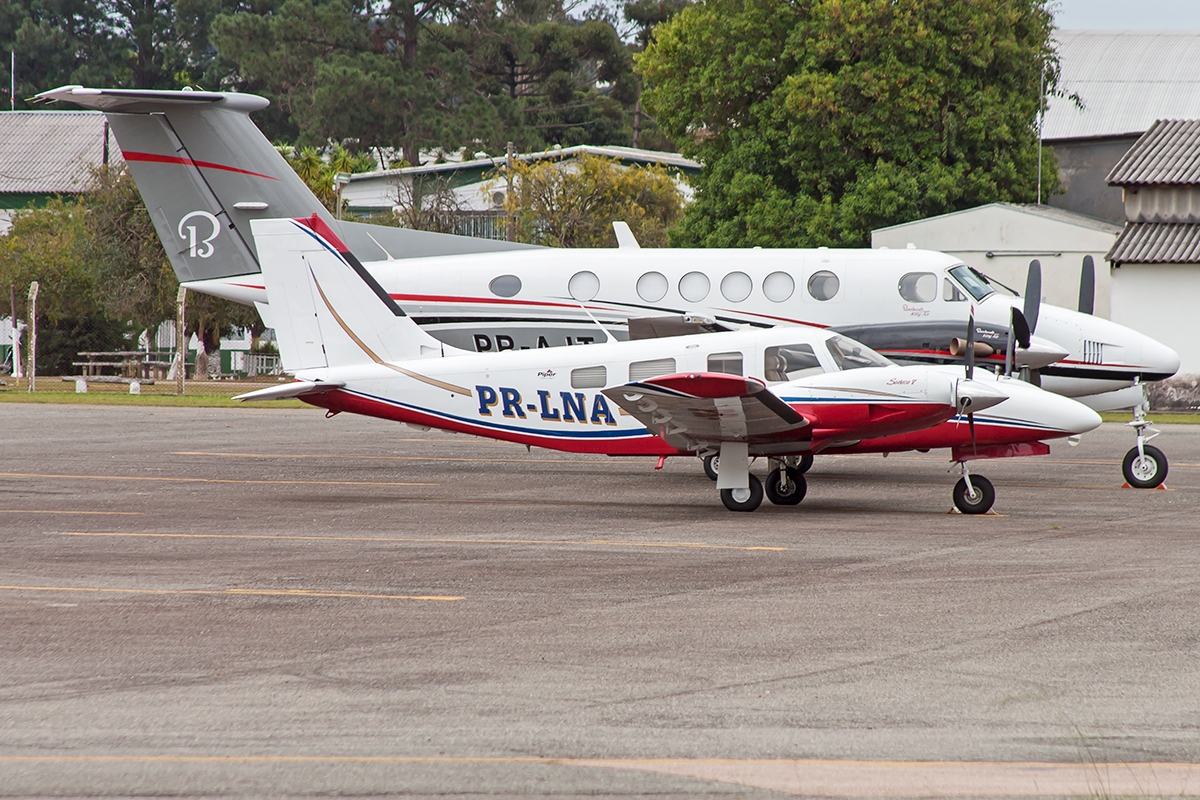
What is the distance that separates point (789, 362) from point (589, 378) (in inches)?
93.9

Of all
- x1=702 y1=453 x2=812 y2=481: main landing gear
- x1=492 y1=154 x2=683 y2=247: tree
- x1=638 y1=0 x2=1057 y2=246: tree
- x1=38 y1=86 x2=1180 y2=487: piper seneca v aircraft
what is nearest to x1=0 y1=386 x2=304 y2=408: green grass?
x1=38 y1=86 x2=1180 y2=487: piper seneca v aircraft

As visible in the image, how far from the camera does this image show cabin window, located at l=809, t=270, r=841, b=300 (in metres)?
18.7

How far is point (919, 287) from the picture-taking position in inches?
729

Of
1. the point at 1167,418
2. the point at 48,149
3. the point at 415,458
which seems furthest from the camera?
the point at 48,149

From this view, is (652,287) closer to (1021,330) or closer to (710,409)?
(1021,330)

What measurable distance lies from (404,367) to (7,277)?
1721 inches

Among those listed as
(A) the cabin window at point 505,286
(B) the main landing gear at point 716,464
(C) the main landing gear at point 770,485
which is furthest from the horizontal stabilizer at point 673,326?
(C) the main landing gear at point 770,485

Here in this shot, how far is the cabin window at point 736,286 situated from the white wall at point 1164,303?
761 inches

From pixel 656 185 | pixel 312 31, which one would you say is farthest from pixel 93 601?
pixel 312 31

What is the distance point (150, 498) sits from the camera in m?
15.7

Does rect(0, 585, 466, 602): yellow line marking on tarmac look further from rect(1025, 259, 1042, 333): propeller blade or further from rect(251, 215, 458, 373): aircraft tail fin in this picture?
rect(1025, 259, 1042, 333): propeller blade

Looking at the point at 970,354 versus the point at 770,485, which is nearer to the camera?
the point at 970,354

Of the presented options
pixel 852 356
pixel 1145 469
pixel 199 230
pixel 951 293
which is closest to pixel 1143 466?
pixel 1145 469

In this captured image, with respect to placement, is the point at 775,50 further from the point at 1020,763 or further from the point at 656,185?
the point at 1020,763
